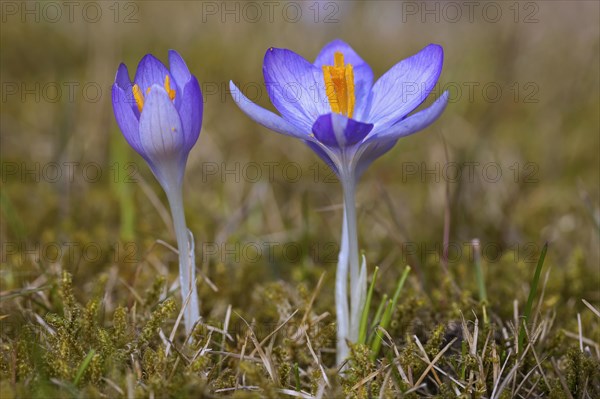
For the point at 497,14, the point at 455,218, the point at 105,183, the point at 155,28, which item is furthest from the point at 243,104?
the point at 497,14

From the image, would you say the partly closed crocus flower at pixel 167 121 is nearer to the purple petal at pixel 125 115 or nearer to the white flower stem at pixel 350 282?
the purple petal at pixel 125 115

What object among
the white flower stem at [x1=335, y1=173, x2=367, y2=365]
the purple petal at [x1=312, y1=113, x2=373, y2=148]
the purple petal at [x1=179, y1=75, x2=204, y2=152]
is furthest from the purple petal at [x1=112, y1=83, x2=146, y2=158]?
the white flower stem at [x1=335, y1=173, x2=367, y2=365]

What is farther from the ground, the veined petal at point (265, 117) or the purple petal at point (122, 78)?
the purple petal at point (122, 78)

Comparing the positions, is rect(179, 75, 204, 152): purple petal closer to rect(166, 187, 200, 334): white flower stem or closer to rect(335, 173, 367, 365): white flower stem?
rect(166, 187, 200, 334): white flower stem

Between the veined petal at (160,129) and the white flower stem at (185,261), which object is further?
the white flower stem at (185,261)

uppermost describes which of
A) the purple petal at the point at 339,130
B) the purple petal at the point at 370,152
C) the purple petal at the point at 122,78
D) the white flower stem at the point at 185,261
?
the purple petal at the point at 122,78

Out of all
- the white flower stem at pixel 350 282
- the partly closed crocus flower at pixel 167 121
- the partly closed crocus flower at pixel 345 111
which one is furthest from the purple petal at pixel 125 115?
the white flower stem at pixel 350 282

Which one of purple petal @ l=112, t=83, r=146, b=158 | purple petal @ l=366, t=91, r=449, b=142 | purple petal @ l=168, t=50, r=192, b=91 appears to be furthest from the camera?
purple petal @ l=168, t=50, r=192, b=91
